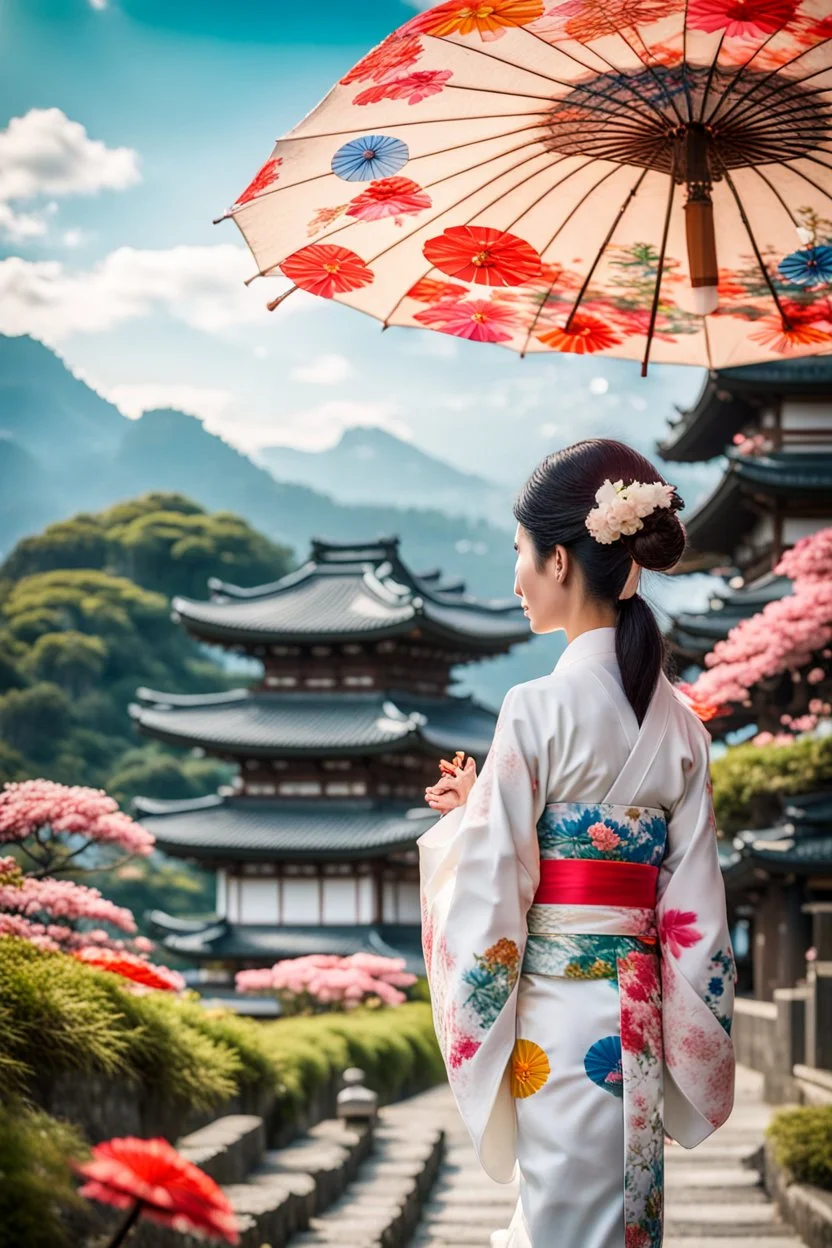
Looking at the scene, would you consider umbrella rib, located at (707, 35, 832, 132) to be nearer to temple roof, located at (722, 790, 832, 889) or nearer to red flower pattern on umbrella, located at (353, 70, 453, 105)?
red flower pattern on umbrella, located at (353, 70, 453, 105)

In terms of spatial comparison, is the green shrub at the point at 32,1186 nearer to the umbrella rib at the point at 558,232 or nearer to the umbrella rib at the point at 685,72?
the umbrella rib at the point at 558,232

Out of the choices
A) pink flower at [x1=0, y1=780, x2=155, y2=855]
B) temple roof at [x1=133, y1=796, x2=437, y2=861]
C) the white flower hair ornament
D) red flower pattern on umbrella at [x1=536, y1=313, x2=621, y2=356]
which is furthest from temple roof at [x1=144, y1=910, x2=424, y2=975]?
the white flower hair ornament

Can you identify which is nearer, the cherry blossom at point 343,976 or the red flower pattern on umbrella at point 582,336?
the red flower pattern on umbrella at point 582,336

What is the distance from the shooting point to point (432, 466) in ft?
386

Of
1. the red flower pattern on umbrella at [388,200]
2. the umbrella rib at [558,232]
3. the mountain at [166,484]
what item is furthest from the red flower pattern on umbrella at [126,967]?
the mountain at [166,484]

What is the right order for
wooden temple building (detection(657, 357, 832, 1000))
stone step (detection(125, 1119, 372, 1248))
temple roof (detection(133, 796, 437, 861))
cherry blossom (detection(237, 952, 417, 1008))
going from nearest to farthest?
stone step (detection(125, 1119, 372, 1248)), wooden temple building (detection(657, 357, 832, 1000)), cherry blossom (detection(237, 952, 417, 1008)), temple roof (detection(133, 796, 437, 861))

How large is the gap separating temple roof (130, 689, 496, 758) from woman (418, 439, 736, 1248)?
2088 cm

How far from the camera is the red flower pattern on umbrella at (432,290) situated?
415 cm

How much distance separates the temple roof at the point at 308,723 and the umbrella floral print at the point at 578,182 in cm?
1955

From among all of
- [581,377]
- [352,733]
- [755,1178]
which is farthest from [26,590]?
[581,377]

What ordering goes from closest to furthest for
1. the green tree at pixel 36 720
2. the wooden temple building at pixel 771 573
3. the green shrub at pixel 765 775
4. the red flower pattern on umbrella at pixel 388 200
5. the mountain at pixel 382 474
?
the red flower pattern on umbrella at pixel 388 200
the wooden temple building at pixel 771 573
the green shrub at pixel 765 775
the green tree at pixel 36 720
the mountain at pixel 382 474

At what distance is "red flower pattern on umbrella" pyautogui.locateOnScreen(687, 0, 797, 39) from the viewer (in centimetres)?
315

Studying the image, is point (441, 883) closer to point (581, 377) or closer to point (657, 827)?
point (657, 827)

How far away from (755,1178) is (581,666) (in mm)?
7457
